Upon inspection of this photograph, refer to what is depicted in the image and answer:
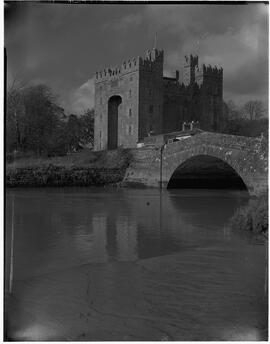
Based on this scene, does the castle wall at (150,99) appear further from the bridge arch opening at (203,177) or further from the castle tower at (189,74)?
the bridge arch opening at (203,177)

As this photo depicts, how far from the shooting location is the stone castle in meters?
42.2

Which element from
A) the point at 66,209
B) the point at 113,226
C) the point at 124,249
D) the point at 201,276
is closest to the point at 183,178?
the point at 66,209

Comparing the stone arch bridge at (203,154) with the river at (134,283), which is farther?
the stone arch bridge at (203,154)

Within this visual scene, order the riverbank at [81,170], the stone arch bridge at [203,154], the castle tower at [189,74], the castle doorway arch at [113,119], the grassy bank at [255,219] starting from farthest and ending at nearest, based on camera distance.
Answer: the castle tower at [189,74] → the castle doorway arch at [113,119] → the riverbank at [81,170] → the stone arch bridge at [203,154] → the grassy bank at [255,219]

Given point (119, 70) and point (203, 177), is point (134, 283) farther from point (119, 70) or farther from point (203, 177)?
point (119, 70)

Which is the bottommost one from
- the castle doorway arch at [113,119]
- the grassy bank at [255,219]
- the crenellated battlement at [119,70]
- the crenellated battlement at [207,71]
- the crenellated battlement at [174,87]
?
the grassy bank at [255,219]

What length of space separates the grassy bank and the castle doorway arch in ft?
127

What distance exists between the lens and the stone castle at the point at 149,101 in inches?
1662

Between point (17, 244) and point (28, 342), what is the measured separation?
4.71 metres

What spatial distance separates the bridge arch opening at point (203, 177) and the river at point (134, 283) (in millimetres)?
14497

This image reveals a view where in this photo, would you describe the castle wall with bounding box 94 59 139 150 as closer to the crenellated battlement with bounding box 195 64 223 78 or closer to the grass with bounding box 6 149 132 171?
the crenellated battlement with bounding box 195 64 223 78

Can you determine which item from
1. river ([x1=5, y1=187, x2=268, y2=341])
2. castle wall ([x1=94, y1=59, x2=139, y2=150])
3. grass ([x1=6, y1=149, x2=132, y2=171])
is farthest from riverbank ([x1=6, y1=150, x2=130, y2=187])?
river ([x1=5, y1=187, x2=268, y2=341])

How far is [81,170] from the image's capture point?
2709 cm

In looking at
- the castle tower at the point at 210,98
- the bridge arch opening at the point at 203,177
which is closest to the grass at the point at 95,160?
the bridge arch opening at the point at 203,177
